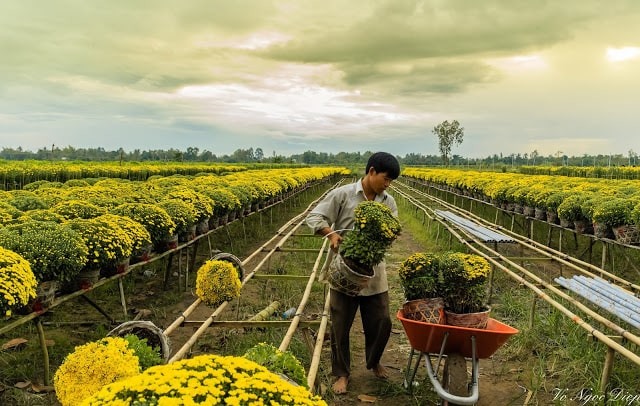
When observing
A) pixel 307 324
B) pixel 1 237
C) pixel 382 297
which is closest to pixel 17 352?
pixel 1 237

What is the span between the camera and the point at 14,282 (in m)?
3.72

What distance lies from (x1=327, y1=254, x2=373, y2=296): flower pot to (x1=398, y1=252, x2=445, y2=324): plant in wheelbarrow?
0.31 metres

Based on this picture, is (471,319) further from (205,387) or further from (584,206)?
(584,206)

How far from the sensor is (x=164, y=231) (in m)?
6.80

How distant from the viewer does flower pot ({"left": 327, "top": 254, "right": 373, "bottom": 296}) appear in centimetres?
363

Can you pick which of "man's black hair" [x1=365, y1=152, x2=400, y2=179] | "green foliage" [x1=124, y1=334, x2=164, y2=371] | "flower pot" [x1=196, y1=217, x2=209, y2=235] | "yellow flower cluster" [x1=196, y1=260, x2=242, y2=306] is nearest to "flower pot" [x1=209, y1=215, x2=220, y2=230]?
"flower pot" [x1=196, y1=217, x2=209, y2=235]

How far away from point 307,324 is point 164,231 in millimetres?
3342

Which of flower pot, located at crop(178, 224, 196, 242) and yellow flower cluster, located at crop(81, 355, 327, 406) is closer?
yellow flower cluster, located at crop(81, 355, 327, 406)

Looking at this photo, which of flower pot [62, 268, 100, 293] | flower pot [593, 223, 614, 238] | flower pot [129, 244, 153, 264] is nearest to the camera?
flower pot [62, 268, 100, 293]

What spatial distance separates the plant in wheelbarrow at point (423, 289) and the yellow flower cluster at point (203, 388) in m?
1.78

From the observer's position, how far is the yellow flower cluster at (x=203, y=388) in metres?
1.59

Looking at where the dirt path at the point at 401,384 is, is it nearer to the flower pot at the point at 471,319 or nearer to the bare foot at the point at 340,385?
the bare foot at the point at 340,385

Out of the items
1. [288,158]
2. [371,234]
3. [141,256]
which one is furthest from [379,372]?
[288,158]

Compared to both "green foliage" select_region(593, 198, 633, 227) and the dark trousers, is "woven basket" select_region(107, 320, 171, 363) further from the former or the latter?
"green foliage" select_region(593, 198, 633, 227)
